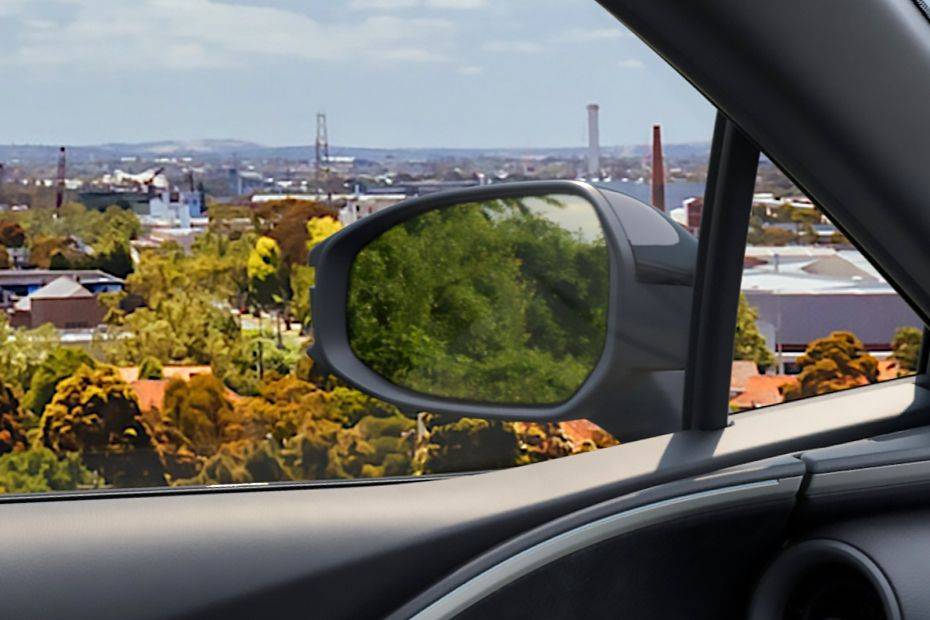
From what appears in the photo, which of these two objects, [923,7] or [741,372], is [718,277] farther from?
[923,7]

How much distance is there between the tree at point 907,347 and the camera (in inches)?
68.3

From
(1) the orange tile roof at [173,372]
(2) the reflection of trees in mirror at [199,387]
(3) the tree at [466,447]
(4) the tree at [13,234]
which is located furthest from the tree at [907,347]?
(4) the tree at [13,234]

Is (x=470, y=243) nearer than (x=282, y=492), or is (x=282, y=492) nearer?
(x=282, y=492)

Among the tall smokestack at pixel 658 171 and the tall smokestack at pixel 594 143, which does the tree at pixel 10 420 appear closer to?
the tall smokestack at pixel 594 143

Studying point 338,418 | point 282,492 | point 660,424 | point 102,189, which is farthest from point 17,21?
point 660,424

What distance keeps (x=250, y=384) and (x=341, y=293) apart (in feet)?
2.30

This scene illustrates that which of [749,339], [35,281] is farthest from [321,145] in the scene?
[749,339]

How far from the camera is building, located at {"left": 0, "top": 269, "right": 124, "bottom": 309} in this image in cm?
258

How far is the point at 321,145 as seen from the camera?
2445 mm

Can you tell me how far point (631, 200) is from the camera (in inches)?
76.0

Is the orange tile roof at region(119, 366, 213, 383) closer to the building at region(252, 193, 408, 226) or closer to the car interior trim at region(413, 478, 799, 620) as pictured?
the building at region(252, 193, 408, 226)

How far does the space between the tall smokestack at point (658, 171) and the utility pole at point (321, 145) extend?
0.77 meters

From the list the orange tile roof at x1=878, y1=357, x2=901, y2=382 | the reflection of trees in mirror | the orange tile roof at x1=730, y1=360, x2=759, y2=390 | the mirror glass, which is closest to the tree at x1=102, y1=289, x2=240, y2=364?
the reflection of trees in mirror

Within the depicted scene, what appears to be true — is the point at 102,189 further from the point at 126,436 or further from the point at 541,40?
the point at 541,40
